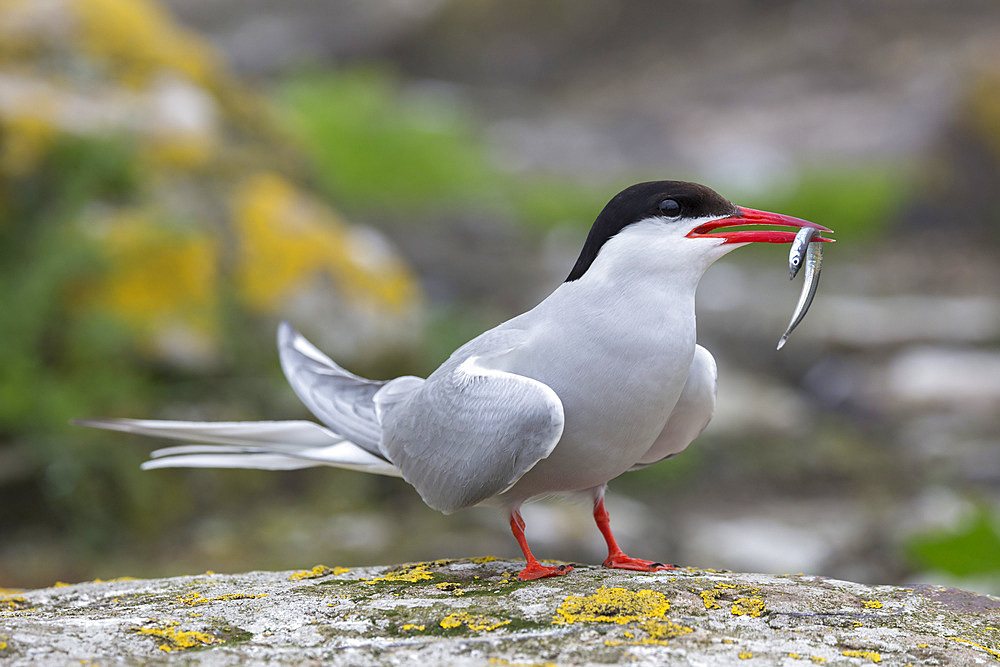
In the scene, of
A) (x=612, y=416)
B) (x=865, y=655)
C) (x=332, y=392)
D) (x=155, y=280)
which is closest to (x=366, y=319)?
(x=155, y=280)

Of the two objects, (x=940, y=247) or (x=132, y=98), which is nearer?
(x=132, y=98)

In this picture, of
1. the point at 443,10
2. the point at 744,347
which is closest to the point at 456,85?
the point at 443,10

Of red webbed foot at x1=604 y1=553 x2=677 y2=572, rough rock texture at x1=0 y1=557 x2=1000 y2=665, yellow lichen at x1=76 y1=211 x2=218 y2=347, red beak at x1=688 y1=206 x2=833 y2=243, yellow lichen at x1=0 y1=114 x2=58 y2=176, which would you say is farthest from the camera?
yellow lichen at x1=0 y1=114 x2=58 y2=176

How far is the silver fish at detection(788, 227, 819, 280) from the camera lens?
317cm

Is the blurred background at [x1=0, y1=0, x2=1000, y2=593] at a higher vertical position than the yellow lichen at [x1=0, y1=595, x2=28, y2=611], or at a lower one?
higher

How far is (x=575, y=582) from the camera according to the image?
10.3ft

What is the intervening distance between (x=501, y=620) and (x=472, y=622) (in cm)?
8

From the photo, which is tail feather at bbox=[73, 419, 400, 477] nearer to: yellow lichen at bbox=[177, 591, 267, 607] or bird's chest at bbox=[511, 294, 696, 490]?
yellow lichen at bbox=[177, 591, 267, 607]

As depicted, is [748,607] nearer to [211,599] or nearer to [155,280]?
[211,599]

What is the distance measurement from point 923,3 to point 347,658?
74.2 feet

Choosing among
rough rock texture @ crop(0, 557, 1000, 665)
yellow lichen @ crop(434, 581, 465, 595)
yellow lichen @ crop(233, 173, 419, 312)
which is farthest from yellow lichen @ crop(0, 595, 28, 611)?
yellow lichen @ crop(233, 173, 419, 312)

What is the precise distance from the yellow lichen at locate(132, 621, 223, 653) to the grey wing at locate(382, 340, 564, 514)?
3.02 feet

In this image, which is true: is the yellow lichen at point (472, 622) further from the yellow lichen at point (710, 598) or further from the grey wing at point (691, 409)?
the grey wing at point (691, 409)

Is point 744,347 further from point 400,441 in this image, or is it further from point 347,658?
point 347,658
